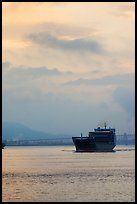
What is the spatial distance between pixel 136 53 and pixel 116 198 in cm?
1308

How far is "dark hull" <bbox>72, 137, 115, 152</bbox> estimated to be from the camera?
214 ft

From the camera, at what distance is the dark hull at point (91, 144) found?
2571 inches

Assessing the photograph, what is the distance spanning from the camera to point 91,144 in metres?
66.4

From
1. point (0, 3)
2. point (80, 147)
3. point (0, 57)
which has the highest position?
point (0, 3)

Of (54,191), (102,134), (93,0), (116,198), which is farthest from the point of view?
(102,134)

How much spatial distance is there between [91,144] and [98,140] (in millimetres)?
2311

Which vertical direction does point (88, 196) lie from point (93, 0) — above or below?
below

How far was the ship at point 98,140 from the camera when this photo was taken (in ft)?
210

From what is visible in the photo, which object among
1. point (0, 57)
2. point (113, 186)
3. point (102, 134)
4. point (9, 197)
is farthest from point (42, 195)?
point (102, 134)

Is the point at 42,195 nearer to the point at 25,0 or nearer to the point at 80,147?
the point at 25,0

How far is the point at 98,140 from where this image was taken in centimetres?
6431

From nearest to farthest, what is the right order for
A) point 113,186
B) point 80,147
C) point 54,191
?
1. point 54,191
2. point 113,186
3. point 80,147

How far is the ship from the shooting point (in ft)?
210

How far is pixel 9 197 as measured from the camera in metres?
17.6
